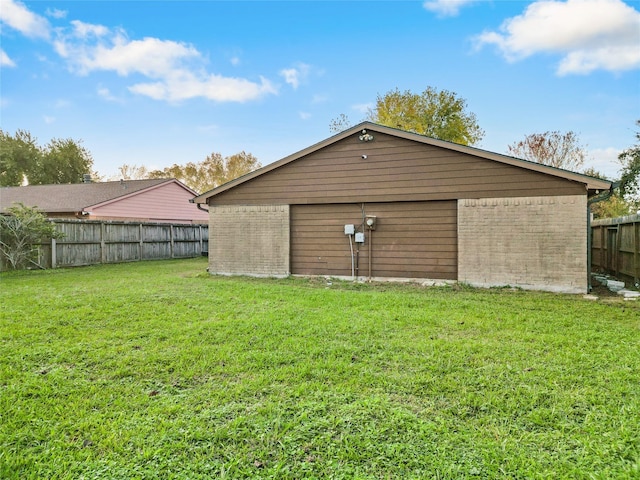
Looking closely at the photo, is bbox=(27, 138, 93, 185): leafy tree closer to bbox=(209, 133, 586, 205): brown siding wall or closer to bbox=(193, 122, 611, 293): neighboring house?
bbox=(193, 122, 611, 293): neighboring house

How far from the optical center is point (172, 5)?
412 inches

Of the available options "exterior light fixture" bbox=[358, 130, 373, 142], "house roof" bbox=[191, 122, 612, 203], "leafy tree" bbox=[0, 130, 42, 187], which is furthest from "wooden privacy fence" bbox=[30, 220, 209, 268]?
"leafy tree" bbox=[0, 130, 42, 187]

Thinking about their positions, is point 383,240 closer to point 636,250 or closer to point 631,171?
point 636,250

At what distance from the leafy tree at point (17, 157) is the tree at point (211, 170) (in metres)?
9.29

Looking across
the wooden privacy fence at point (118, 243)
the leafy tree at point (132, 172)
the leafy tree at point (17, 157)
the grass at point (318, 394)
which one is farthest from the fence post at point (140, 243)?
the leafy tree at point (17, 157)

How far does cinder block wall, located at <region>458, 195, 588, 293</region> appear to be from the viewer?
24.6 feet

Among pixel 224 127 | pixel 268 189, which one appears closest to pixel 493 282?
pixel 268 189

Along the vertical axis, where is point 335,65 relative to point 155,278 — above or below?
above

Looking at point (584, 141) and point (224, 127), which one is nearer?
point (224, 127)

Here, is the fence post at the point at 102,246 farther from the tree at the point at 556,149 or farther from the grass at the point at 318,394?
the tree at the point at 556,149

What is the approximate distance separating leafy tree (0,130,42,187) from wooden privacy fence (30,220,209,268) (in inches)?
929

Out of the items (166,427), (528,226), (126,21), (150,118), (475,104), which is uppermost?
(475,104)

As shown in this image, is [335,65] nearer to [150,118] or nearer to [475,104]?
[150,118]

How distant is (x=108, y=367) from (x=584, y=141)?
25.4m
